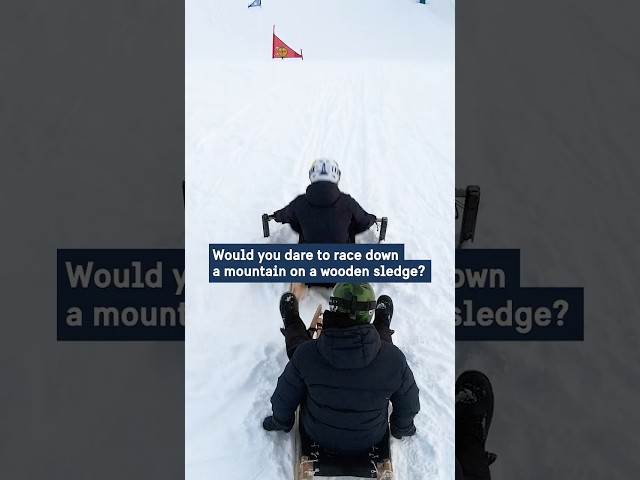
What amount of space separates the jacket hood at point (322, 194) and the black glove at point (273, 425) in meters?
1.19

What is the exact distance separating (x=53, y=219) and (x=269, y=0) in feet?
14.8

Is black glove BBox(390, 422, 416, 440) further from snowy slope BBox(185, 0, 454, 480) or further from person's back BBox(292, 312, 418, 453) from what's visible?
person's back BBox(292, 312, 418, 453)

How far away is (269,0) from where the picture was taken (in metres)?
7.97

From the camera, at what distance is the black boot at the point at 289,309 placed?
3490 millimetres

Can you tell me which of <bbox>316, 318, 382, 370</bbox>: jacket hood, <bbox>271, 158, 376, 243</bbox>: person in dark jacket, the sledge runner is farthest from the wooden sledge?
<bbox>271, 158, 376, 243</bbox>: person in dark jacket

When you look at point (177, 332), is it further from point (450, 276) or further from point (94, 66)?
point (94, 66)

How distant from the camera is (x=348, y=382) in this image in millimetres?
2857

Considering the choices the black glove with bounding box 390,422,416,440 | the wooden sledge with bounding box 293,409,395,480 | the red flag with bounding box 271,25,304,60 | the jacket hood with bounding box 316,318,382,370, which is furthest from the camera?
the red flag with bounding box 271,25,304,60

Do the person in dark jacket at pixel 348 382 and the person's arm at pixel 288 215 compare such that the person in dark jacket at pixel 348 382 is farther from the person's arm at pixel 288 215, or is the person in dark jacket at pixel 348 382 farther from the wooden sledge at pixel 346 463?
the person's arm at pixel 288 215

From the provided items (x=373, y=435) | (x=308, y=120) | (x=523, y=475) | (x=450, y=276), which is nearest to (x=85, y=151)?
(x=308, y=120)

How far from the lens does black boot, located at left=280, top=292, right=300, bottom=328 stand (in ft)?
11.5

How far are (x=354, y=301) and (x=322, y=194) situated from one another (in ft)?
4.02

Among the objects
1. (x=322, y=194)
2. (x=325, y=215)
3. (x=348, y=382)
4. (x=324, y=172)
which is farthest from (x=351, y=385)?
(x=324, y=172)

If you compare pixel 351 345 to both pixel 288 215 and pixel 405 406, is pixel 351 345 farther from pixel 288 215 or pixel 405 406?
Result: pixel 288 215
